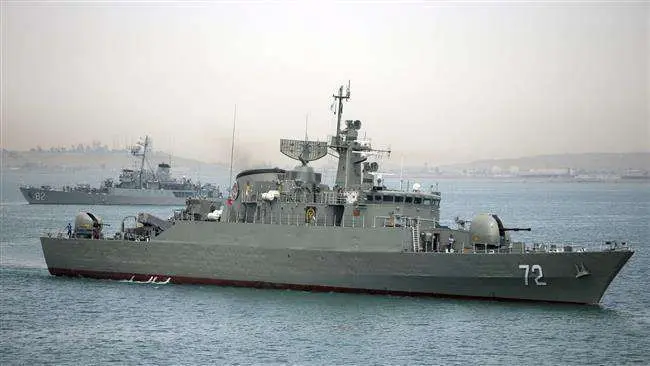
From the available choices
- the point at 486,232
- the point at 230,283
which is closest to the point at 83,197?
the point at 230,283

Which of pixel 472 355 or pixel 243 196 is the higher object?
pixel 243 196

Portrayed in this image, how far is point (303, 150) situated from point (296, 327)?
927 centimetres

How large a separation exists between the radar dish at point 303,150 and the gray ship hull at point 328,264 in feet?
10.8

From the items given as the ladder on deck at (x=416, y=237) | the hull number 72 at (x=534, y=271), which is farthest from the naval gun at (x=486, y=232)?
the ladder on deck at (x=416, y=237)

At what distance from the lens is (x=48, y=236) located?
36.9 m

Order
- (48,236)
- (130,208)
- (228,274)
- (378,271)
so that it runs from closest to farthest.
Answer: (378,271)
(228,274)
(48,236)
(130,208)

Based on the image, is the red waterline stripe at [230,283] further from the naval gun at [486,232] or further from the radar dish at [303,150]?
the radar dish at [303,150]

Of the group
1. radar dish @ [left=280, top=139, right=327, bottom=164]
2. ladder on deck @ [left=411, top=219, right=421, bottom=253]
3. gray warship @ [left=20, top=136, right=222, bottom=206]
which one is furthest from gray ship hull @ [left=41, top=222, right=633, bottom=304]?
gray warship @ [left=20, top=136, right=222, bottom=206]

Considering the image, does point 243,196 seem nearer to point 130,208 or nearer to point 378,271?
point 378,271

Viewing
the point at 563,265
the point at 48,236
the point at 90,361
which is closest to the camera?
the point at 90,361

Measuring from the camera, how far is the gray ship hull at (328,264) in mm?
28203

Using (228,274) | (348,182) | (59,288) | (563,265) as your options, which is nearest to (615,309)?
(563,265)

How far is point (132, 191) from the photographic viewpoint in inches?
3701

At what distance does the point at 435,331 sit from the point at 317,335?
3.47 metres
